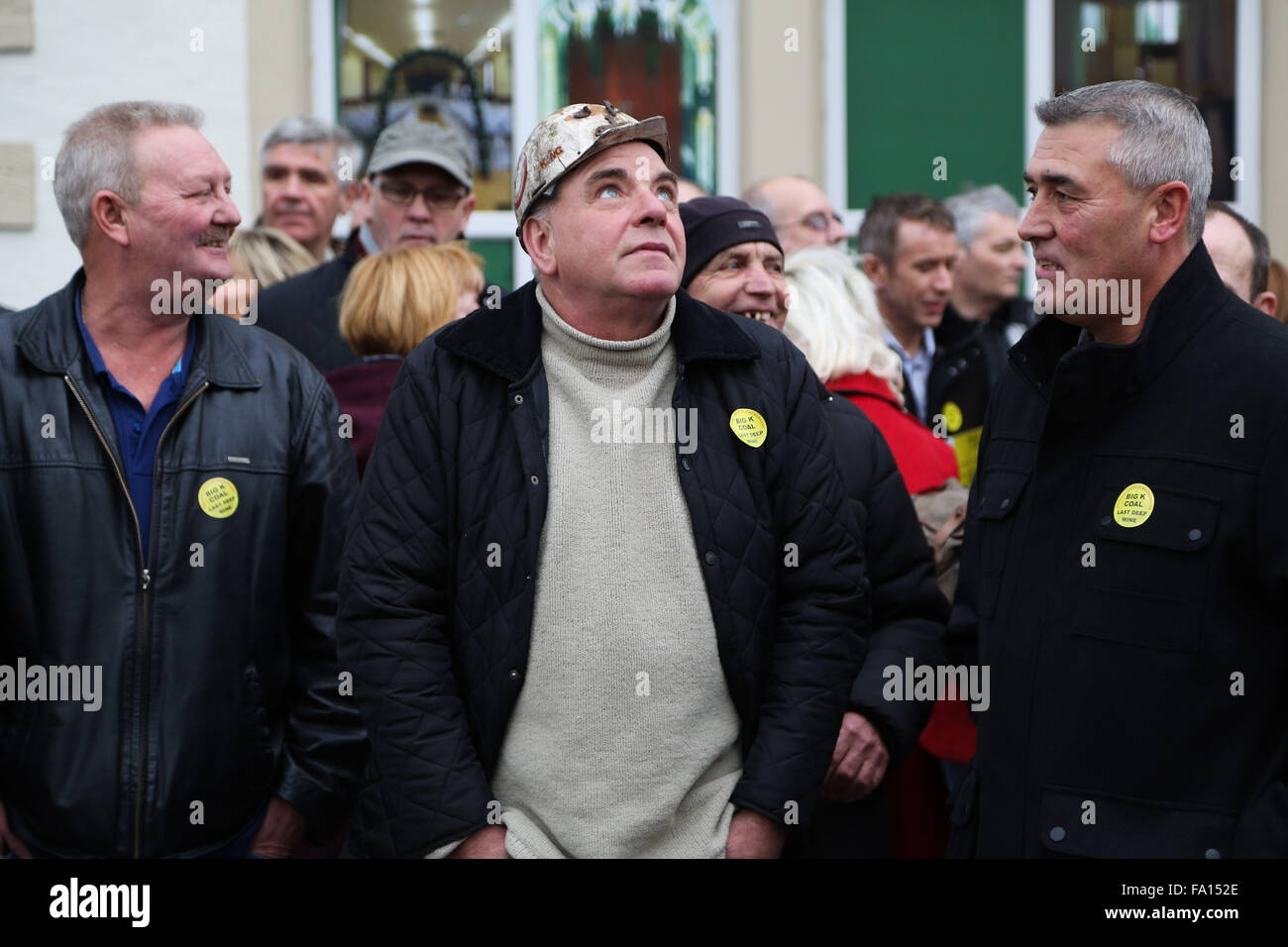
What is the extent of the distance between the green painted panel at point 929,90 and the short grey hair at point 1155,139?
4.96 meters

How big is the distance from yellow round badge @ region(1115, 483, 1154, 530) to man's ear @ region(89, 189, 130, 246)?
2223 mm

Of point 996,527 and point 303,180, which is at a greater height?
point 303,180

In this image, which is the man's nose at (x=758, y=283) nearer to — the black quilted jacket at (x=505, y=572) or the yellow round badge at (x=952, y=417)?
the black quilted jacket at (x=505, y=572)

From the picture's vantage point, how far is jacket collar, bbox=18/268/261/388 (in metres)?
3.32

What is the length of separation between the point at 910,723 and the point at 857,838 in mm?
337

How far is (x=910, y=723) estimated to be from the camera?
3.31 m

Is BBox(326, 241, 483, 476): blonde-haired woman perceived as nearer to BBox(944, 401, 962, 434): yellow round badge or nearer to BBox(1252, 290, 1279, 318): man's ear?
BBox(1252, 290, 1279, 318): man's ear

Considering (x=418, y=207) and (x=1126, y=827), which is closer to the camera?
(x=1126, y=827)

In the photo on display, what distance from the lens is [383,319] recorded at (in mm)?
4051

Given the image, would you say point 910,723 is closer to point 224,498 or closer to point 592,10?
point 224,498

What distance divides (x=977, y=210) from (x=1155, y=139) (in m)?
4.04

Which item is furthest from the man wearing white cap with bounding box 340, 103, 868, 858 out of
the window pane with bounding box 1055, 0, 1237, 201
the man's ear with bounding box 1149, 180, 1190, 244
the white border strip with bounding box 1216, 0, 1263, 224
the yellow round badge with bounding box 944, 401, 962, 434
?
the white border strip with bounding box 1216, 0, 1263, 224

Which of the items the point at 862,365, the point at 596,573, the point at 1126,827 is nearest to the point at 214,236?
the point at 596,573

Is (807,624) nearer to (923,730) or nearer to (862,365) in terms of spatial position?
(923,730)
